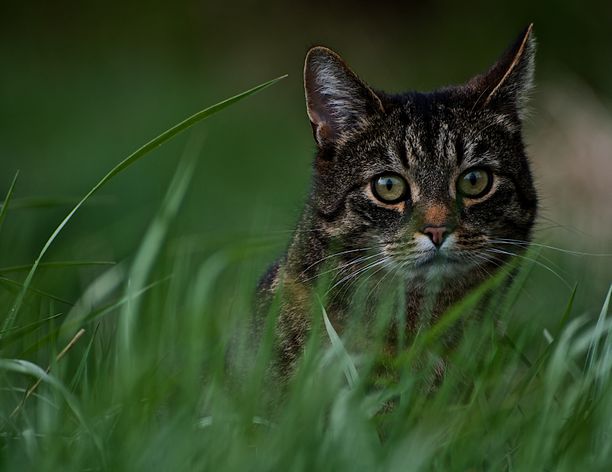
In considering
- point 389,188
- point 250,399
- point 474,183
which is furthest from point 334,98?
point 250,399

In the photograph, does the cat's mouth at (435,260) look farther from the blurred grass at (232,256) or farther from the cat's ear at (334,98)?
the cat's ear at (334,98)

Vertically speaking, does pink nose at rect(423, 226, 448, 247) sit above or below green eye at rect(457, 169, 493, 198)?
below

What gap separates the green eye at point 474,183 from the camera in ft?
11.5

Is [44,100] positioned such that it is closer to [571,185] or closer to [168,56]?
[168,56]

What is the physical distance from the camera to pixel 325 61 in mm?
3639

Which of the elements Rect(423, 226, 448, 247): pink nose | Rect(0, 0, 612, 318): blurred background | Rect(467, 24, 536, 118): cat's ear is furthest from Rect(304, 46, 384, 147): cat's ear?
Rect(0, 0, 612, 318): blurred background

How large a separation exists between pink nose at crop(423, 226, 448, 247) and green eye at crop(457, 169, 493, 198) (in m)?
0.24

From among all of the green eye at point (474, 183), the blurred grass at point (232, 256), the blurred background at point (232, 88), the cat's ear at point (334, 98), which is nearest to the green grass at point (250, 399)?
the blurred grass at point (232, 256)

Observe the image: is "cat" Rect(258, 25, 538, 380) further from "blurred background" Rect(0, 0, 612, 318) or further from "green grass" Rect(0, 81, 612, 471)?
"blurred background" Rect(0, 0, 612, 318)

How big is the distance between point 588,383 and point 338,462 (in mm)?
759

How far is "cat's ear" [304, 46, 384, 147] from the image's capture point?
3.63 m

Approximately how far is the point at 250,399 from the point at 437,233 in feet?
3.62

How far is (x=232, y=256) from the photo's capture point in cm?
339

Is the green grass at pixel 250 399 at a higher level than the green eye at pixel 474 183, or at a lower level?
lower
